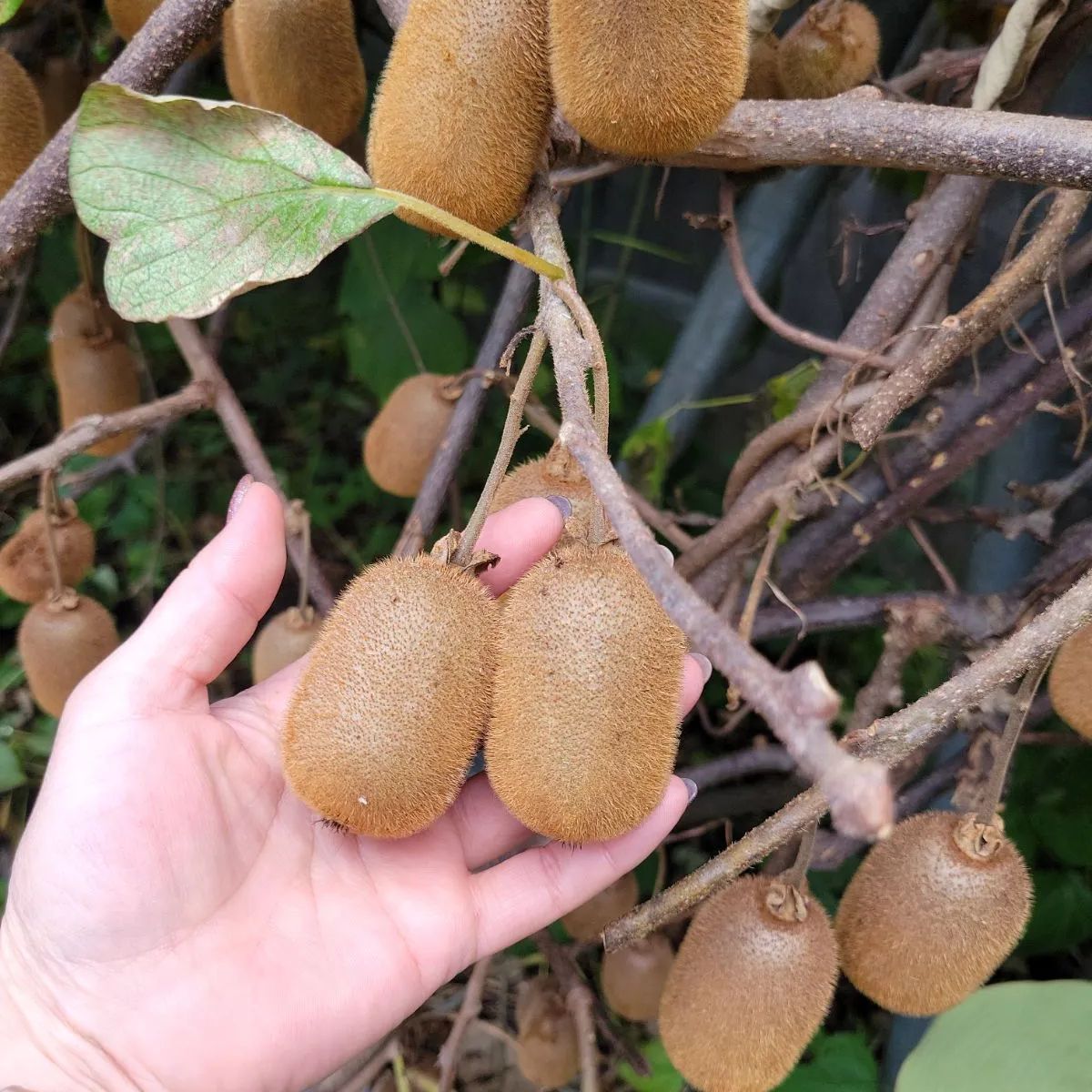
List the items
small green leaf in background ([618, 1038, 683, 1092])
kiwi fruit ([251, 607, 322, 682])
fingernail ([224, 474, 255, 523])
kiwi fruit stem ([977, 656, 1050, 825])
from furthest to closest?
small green leaf in background ([618, 1038, 683, 1092])
kiwi fruit ([251, 607, 322, 682])
fingernail ([224, 474, 255, 523])
kiwi fruit stem ([977, 656, 1050, 825])

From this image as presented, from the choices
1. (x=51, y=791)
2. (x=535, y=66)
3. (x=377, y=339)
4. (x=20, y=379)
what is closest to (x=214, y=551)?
(x=51, y=791)

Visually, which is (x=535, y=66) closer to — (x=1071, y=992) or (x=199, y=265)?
(x=199, y=265)

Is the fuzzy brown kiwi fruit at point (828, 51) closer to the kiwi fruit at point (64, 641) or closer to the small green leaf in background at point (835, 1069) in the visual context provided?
the kiwi fruit at point (64, 641)

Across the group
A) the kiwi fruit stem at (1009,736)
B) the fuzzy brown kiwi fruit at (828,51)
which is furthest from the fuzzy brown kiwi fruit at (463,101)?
the kiwi fruit stem at (1009,736)

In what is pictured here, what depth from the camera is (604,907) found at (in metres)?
1.15

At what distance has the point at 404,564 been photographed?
2.18 ft

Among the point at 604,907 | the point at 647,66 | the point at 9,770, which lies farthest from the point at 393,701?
the point at 9,770

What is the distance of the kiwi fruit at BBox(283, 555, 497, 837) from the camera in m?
0.62

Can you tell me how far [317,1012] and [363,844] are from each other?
14 cm

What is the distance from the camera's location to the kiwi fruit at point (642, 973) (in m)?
1.11

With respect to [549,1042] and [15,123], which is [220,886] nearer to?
[549,1042]

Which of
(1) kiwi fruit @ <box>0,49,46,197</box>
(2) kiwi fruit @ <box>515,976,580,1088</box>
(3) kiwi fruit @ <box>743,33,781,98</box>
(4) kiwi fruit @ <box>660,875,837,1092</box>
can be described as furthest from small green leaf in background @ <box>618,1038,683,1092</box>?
(1) kiwi fruit @ <box>0,49,46,197</box>

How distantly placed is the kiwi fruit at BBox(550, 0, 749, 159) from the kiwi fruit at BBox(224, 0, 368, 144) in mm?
364

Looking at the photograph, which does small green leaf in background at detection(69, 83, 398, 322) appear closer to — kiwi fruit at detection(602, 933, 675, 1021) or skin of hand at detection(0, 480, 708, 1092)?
skin of hand at detection(0, 480, 708, 1092)
